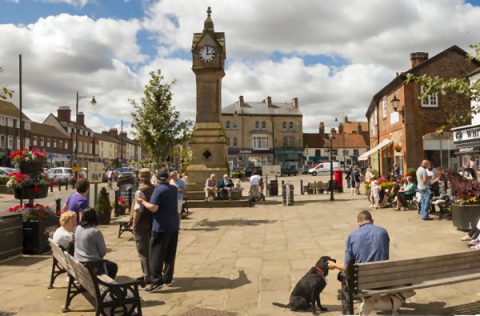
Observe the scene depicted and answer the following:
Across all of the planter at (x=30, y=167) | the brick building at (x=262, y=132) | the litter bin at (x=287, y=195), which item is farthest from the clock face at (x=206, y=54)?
the brick building at (x=262, y=132)

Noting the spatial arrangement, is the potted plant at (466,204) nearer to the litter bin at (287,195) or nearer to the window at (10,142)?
the litter bin at (287,195)

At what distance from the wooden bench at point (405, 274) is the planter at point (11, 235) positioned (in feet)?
22.1

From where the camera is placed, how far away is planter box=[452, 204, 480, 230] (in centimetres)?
945

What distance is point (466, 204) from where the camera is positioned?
965 cm

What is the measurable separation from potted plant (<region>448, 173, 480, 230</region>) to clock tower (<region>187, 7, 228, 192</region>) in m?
10.6

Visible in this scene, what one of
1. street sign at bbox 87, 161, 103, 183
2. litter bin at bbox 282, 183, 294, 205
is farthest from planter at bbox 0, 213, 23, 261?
litter bin at bbox 282, 183, 294, 205

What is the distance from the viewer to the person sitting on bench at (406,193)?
14551 millimetres

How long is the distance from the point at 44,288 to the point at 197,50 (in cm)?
1463

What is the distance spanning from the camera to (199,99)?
19125mm

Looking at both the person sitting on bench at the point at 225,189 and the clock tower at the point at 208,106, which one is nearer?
the person sitting on bench at the point at 225,189

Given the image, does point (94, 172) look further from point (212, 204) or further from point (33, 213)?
point (212, 204)

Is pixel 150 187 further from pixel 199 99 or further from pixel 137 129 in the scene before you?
pixel 199 99

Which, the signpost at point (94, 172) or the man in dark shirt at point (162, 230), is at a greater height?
the signpost at point (94, 172)

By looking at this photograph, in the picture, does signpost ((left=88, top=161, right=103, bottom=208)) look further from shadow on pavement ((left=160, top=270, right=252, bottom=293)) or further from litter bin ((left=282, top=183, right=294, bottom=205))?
litter bin ((left=282, top=183, right=294, bottom=205))
